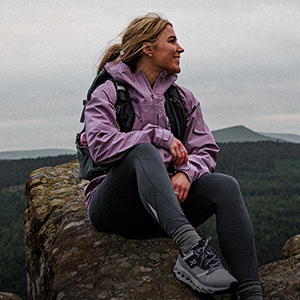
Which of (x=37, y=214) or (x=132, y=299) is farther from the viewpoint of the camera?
(x=37, y=214)

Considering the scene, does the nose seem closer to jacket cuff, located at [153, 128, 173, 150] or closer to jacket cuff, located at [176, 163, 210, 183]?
jacket cuff, located at [153, 128, 173, 150]

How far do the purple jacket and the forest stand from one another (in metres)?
17.7

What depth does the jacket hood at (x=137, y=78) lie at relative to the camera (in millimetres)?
3135

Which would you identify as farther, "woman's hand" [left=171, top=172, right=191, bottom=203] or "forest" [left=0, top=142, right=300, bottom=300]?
"forest" [left=0, top=142, right=300, bottom=300]

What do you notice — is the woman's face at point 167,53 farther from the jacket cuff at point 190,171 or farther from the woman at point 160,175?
the jacket cuff at point 190,171

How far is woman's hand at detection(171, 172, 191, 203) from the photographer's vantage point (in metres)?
2.83

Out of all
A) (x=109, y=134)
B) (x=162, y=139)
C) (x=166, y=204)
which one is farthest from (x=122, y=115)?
(x=166, y=204)

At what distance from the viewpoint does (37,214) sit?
4656mm

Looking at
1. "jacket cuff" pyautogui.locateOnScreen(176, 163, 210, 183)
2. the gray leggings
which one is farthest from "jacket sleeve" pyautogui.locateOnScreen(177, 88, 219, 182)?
the gray leggings

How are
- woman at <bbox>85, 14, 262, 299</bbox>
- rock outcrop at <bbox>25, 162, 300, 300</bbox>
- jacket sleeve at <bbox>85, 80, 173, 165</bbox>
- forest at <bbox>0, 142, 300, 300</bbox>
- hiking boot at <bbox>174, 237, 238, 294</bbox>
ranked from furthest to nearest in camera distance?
1. forest at <bbox>0, 142, 300, 300</bbox>
2. jacket sleeve at <bbox>85, 80, 173, 165</bbox>
3. rock outcrop at <bbox>25, 162, 300, 300</bbox>
4. woman at <bbox>85, 14, 262, 299</bbox>
5. hiking boot at <bbox>174, 237, 238, 294</bbox>

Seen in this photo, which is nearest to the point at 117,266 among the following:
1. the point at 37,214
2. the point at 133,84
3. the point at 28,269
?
the point at 133,84

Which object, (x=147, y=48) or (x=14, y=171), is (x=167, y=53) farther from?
(x=14, y=171)

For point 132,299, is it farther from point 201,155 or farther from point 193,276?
point 201,155

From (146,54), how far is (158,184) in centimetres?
126
